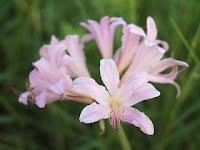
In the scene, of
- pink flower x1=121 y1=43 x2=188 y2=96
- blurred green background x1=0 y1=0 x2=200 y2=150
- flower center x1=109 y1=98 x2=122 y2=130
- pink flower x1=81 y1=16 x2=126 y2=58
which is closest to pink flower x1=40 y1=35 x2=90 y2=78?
pink flower x1=81 y1=16 x2=126 y2=58

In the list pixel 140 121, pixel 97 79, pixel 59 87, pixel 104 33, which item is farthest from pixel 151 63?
pixel 97 79

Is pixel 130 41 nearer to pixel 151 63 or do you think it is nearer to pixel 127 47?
pixel 127 47

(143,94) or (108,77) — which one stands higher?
(108,77)

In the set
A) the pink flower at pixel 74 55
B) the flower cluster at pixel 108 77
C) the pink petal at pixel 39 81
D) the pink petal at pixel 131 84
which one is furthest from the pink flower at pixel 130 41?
the pink petal at pixel 39 81

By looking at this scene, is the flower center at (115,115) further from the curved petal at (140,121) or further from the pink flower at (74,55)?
the pink flower at (74,55)

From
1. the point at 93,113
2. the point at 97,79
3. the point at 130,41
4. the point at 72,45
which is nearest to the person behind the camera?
the point at 93,113

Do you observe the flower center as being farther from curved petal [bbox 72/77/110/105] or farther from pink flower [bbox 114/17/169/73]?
pink flower [bbox 114/17/169/73]
